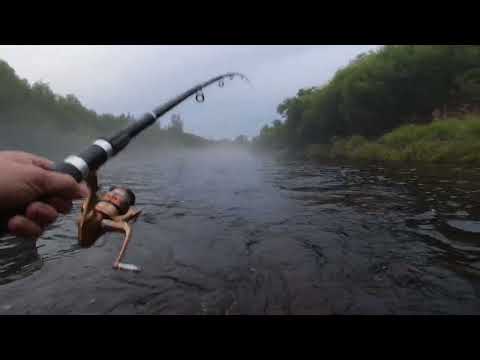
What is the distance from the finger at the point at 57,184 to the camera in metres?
1.44

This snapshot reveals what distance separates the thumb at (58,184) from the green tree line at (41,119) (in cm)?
5322

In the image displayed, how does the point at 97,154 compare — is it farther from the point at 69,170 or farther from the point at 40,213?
the point at 40,213

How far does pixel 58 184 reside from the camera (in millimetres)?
1470

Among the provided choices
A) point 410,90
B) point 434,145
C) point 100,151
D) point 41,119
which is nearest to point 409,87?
point 410,90

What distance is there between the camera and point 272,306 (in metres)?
3.36

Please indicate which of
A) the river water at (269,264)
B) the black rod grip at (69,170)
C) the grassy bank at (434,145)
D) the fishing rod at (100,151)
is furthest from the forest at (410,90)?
the black rod grip at (69,170)

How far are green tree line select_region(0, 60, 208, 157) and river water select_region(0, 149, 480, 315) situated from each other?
4910cm

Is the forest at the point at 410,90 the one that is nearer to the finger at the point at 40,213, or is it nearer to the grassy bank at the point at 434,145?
the grassy bank at the point at 434,145

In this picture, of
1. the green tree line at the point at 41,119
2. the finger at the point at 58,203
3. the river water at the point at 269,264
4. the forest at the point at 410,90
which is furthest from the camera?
the green tree line at the point at 41,119

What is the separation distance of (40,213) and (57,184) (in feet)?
0.58

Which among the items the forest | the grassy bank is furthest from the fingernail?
the forest
